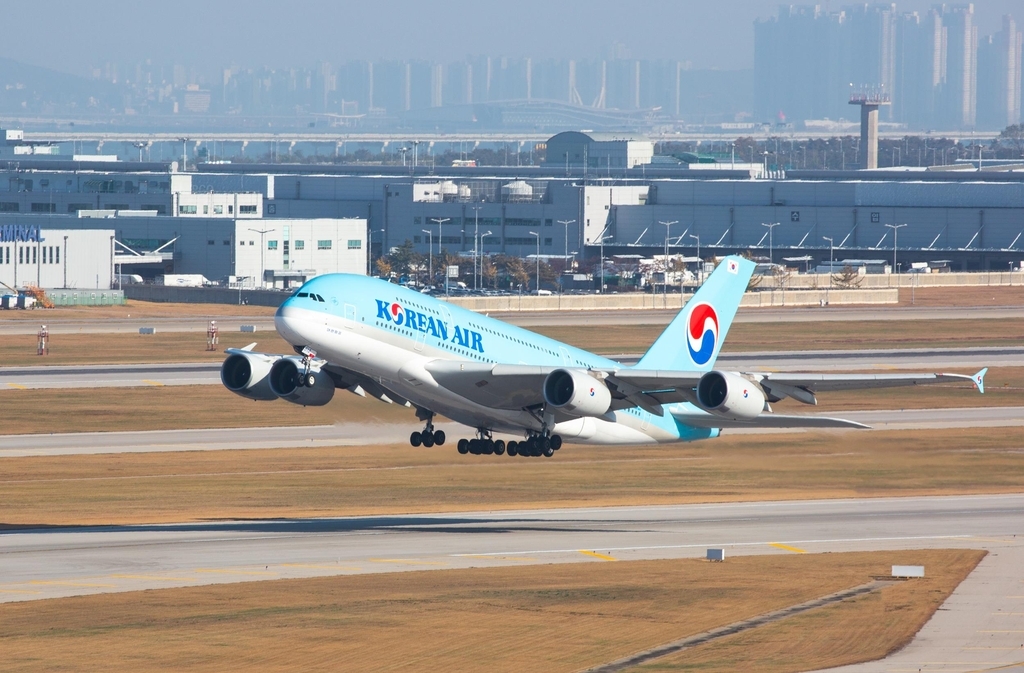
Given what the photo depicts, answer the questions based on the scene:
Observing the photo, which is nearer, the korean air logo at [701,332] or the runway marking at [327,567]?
the runway marking at [327,567]

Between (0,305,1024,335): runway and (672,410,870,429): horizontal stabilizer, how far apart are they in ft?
309

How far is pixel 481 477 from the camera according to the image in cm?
8688

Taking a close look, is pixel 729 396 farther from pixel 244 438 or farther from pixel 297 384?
pixel 244 438

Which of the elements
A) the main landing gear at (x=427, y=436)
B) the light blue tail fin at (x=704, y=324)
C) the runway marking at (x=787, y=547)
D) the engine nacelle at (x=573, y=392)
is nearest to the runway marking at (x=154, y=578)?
the main landing gear at (x=427, y=436)

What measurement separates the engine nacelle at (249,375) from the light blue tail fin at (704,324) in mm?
19731

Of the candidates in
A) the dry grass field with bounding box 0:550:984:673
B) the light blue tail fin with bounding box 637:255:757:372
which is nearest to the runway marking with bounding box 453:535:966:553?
the dry grass field with bounding box 0:550:984:673

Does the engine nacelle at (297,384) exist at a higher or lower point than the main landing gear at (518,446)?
higher

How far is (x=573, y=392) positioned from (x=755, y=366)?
73.9m

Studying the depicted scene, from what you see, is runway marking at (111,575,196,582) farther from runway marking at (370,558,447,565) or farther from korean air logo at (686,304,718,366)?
korean air logo at (686,304,718,366)

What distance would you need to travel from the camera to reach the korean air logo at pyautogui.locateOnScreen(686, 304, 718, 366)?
75312mm

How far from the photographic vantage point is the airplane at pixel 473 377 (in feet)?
194

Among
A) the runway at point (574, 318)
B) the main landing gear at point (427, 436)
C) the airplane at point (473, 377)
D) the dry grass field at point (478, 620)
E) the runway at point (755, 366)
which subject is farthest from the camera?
the runway at point (574, 318)

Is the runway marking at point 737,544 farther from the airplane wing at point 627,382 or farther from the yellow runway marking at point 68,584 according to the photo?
the yellow runway marking at point 68,584

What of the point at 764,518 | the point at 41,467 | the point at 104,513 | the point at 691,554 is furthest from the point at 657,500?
the point at 41,467
